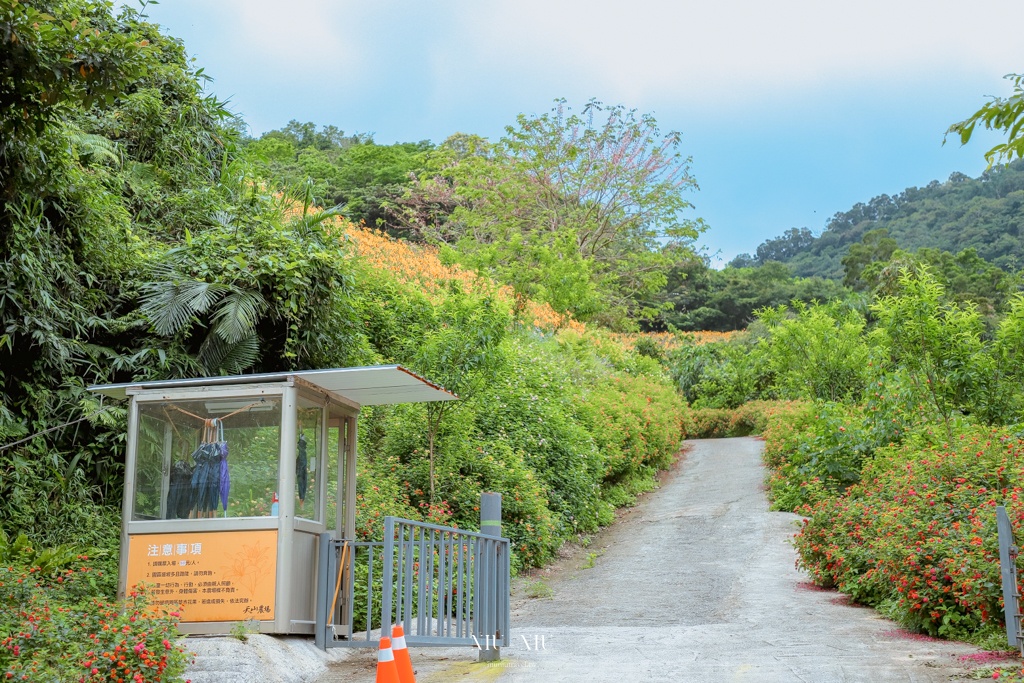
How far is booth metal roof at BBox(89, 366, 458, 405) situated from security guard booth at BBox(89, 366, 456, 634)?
16mm

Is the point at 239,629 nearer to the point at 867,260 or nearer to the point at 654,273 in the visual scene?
the point at 654,273

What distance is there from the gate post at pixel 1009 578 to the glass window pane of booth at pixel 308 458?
17.7ft

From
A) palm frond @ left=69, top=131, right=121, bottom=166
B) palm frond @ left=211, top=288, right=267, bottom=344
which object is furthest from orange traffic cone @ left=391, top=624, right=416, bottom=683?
palm frond @ left=69, top=131, right=121, bottom=166

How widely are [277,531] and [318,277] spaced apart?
4631mm

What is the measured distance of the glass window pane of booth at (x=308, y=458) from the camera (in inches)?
299

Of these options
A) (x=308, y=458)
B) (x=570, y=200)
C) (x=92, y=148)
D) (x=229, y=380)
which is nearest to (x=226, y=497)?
(x=308, y=458)

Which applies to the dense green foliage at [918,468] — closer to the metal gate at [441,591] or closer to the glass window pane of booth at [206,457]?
the metal gate at [441,591]

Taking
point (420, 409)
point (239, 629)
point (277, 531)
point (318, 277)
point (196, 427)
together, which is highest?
point (318, 277)

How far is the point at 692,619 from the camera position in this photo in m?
10.1

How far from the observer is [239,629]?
690cm

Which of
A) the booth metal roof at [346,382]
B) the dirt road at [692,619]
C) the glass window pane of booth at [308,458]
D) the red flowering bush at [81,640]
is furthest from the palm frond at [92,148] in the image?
the dirt road at [692,619]

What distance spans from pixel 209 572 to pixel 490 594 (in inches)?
90.3

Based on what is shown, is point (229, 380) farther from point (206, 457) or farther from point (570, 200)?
point (570, 200)

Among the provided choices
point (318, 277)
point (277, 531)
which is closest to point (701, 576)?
point (318, 277)
